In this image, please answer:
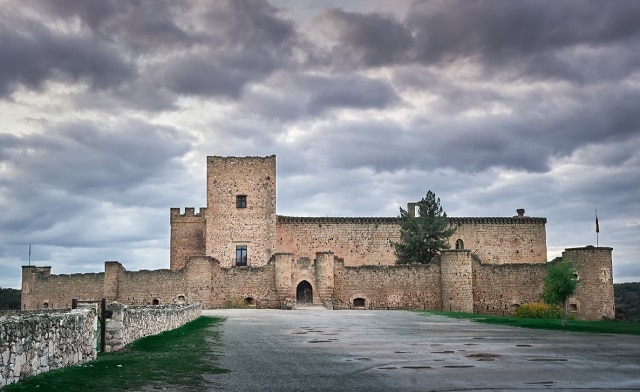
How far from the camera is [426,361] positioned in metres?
14.3

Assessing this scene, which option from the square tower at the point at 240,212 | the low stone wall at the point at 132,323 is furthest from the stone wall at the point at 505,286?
the low stone wall at the point at 132,323

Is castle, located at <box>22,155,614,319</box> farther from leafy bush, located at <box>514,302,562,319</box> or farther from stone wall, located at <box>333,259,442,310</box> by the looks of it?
leafy bush, located at <box>514,302,562,319</box>

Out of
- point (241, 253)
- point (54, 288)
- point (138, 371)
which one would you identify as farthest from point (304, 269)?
point (138, 371)

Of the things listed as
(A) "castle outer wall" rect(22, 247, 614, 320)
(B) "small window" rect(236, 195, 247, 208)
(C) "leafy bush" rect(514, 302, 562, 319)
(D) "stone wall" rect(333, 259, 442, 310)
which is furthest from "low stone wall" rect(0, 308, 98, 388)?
(B) "small window" rect(236, 195, 247, 208)

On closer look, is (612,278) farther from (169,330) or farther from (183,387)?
(183,387)

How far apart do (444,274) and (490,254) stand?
17247mm

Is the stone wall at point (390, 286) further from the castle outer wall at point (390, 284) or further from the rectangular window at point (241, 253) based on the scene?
the rectangular window at point (241, 253)

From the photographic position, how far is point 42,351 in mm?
11617

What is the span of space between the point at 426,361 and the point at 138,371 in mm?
5277

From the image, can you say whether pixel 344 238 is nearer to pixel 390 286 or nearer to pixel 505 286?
pixel 390 286

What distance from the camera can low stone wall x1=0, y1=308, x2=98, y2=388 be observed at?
10281mm

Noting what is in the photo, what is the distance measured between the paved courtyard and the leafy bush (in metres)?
20.3

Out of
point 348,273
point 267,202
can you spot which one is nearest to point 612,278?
point 348,273

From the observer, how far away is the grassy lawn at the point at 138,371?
10922 millimetres
